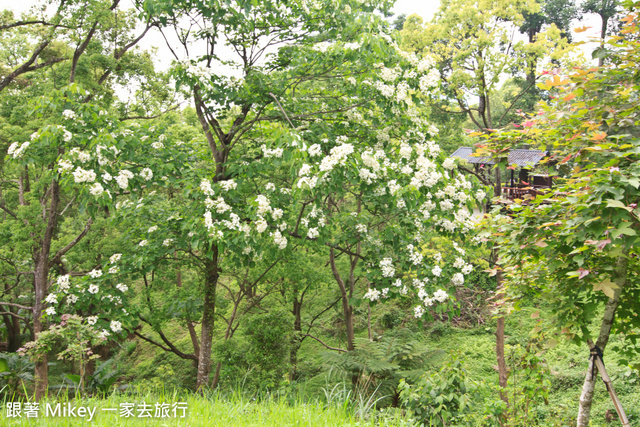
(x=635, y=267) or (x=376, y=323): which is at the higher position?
(x=635, y=267)

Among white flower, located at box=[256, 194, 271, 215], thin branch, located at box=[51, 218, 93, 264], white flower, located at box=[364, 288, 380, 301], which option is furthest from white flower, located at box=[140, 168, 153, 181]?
thin branch, located at box=[51, 218, 93, 264]

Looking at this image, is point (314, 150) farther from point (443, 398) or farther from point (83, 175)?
point (443, 398)

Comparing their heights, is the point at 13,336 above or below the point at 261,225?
below

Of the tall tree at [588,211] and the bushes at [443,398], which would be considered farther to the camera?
the bushes at [443,398]

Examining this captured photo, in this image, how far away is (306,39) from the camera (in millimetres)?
6113

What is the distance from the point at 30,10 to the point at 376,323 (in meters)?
12.3

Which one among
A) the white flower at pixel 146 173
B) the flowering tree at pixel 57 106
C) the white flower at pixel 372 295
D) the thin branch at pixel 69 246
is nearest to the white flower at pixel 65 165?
the flowering tree at pixel 57 106

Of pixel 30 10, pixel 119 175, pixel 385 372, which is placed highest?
pixel 30 10

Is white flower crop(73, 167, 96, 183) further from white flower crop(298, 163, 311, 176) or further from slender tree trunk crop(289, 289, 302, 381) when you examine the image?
slender tree trunk crop(289, 289, 302, 381)

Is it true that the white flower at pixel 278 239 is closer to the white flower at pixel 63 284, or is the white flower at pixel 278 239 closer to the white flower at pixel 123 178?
the white flower at pixel 123 178

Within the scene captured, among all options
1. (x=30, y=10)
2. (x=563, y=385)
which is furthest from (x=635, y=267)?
(x=30, y=10)

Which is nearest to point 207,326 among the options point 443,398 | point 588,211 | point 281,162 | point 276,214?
point 276,214

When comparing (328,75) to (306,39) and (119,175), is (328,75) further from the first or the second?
(119,175)

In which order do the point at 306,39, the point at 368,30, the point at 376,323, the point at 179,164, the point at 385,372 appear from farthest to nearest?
1. the point at 376,323
2. the point at 385,372
3. the point at 306,39
4. the point at 179,164
5. the point at 368,30
